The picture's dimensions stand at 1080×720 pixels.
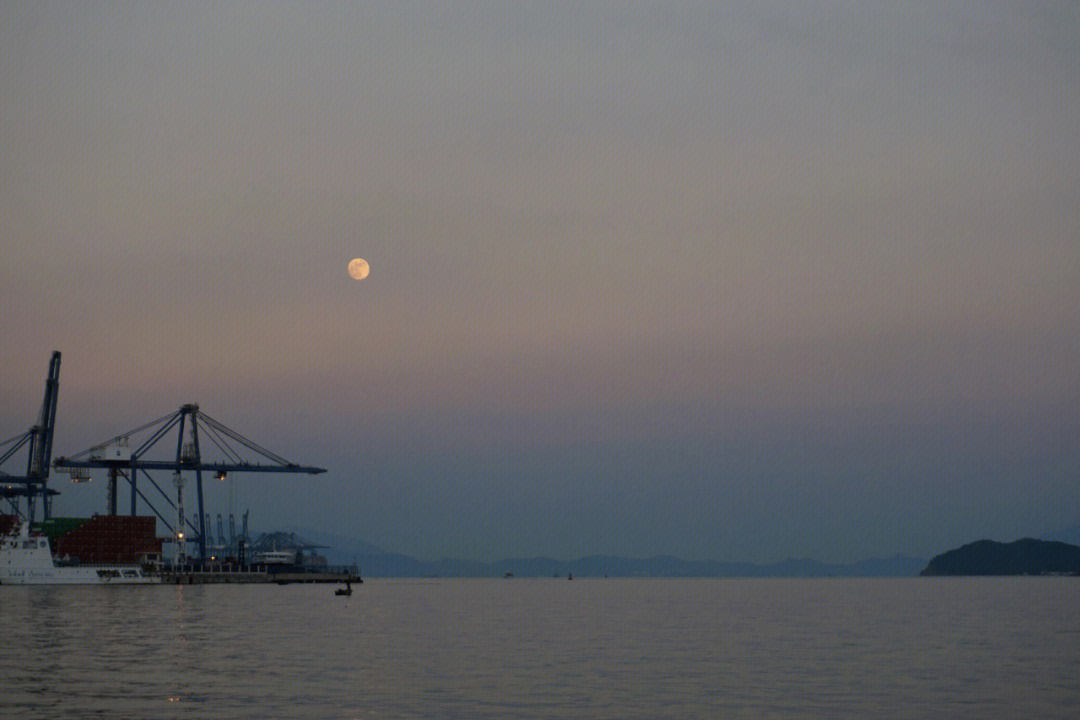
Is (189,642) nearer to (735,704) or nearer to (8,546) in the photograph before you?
(735,704)

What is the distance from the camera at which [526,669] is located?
40406 millimetres

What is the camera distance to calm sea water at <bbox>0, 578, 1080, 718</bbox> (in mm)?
29891

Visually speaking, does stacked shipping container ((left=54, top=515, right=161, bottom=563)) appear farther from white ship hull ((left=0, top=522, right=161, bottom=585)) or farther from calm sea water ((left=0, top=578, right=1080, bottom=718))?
calm sea water ((left=0, top=578, right=1080, bottom=718))

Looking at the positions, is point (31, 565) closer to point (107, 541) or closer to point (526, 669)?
point (107, 541)

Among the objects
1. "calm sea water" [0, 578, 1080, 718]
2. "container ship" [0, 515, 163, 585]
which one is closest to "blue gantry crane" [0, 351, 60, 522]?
"container ship" [0, 515, 163, 585]

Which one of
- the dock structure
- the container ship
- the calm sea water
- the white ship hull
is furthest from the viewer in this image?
the dock structure

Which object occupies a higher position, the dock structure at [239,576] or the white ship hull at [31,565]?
the white ship hull at [31,565]

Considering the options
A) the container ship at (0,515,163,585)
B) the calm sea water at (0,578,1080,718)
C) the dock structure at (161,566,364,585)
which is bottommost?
the dock structure at (161,566,364,585)

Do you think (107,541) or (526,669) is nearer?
(526,669)

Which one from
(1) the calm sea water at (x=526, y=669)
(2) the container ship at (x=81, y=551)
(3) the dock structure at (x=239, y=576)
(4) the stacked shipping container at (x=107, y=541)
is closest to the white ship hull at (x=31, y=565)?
(2) the container ship at (x=81, y=551)

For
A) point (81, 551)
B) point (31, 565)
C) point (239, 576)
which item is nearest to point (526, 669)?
point (31, 565)

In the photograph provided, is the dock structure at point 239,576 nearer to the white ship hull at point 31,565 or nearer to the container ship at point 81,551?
the container ship at point 81,551

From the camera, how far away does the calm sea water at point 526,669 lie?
29.9 m

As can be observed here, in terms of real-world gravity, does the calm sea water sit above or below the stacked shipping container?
below
